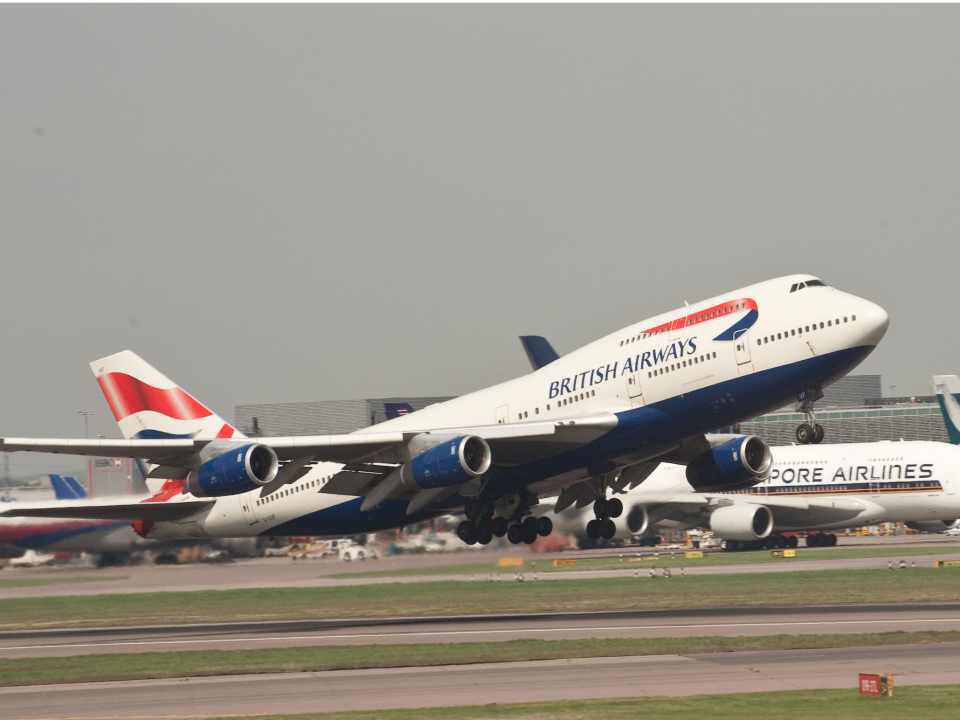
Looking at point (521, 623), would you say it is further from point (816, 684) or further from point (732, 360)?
point (816, 684)

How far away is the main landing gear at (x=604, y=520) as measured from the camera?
4475 cm

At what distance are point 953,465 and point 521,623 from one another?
3676cm

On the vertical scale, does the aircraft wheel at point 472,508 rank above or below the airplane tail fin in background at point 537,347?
below

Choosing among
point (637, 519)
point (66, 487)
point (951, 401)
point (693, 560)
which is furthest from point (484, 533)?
point (951, 401)

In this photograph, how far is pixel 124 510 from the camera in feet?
152

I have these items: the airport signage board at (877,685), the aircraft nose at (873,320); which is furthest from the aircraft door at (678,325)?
the airport signage board at (877,685)

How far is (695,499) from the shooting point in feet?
247

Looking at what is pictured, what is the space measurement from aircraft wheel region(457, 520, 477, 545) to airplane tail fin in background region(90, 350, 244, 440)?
36.5 ft

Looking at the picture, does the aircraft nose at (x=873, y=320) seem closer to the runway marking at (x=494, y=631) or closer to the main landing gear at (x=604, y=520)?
the runway marking at (x=494, y=631)

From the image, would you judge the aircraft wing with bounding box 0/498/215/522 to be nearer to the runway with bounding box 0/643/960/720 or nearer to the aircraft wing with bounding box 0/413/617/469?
the aircraft wing with bounding box 0/413/617/469

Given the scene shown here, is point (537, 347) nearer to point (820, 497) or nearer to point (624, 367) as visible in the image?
point (820, 497)

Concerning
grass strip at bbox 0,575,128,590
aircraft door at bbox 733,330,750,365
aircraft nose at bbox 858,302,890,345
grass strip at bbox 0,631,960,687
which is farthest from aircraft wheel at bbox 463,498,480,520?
grass strip at bbox 0,575,128,590

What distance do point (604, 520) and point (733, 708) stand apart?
2027cm

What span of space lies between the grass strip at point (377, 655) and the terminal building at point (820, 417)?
67.0 meters
